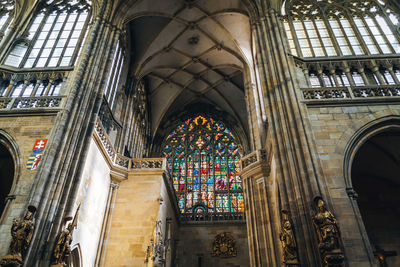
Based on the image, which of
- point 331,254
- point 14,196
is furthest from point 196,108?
point 331,254

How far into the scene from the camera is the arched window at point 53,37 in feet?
43.5

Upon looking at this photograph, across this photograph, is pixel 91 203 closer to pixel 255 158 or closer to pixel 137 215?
pixel 137 215

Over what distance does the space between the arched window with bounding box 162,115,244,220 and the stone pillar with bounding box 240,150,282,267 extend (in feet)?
21.1

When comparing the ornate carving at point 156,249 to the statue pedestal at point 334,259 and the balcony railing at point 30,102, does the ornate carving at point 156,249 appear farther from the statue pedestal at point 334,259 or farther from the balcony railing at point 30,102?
the statue pedestal at point 334,259

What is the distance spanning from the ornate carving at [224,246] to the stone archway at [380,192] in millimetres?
7259

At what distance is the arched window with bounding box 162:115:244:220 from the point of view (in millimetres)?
19078

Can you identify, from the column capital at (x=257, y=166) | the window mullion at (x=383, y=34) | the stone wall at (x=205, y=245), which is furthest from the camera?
the stone wall at (x=205, y=245)

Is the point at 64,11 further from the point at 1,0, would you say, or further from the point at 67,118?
the point at 67,118

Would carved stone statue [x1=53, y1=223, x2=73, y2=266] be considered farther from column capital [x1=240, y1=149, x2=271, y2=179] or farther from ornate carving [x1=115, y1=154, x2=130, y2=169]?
column capital [x1=240, y1=149, x2=271, y2=179]

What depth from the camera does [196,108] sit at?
23.6 m

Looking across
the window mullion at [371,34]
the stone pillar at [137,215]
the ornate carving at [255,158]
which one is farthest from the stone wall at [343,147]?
the stone pillar at [137,215]

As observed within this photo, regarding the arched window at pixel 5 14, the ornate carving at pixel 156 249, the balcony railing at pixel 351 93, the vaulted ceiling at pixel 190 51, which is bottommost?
the ornate carving at pixel 156 249

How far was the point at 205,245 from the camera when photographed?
17.6 metres

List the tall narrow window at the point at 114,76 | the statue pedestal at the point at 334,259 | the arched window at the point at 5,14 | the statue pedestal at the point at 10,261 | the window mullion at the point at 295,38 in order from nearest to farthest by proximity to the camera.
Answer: the statue pedestal at the point at 334,259
the statue pedestal at the point at 10,261
the window mullion at the point at 295,38
the tall narrow window at the point at 114,76
the arched window at the point at 5,14
